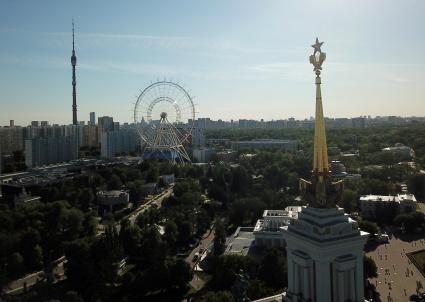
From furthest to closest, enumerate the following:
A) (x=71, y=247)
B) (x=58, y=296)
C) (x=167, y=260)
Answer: (x=71, y=247), (x=167, y=260), (x=58, y=296)

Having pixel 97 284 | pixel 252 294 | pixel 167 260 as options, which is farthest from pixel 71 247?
pixel 252 294

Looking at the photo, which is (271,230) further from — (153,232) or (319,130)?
(319,130)

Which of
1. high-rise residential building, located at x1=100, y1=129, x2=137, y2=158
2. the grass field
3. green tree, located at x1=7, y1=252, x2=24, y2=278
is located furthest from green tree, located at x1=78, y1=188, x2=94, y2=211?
high-rise residential building, located at x1=100, y1=129, x2=137, y2=158

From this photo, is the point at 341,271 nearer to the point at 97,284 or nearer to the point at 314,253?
the point at 314,253

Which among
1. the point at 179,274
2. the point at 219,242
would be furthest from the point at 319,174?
the point at 219,242

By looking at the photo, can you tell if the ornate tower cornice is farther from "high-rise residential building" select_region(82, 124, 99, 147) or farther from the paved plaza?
"high-rise residential building" select_region(82, 124, 99, 147)

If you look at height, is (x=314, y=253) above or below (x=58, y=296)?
above
